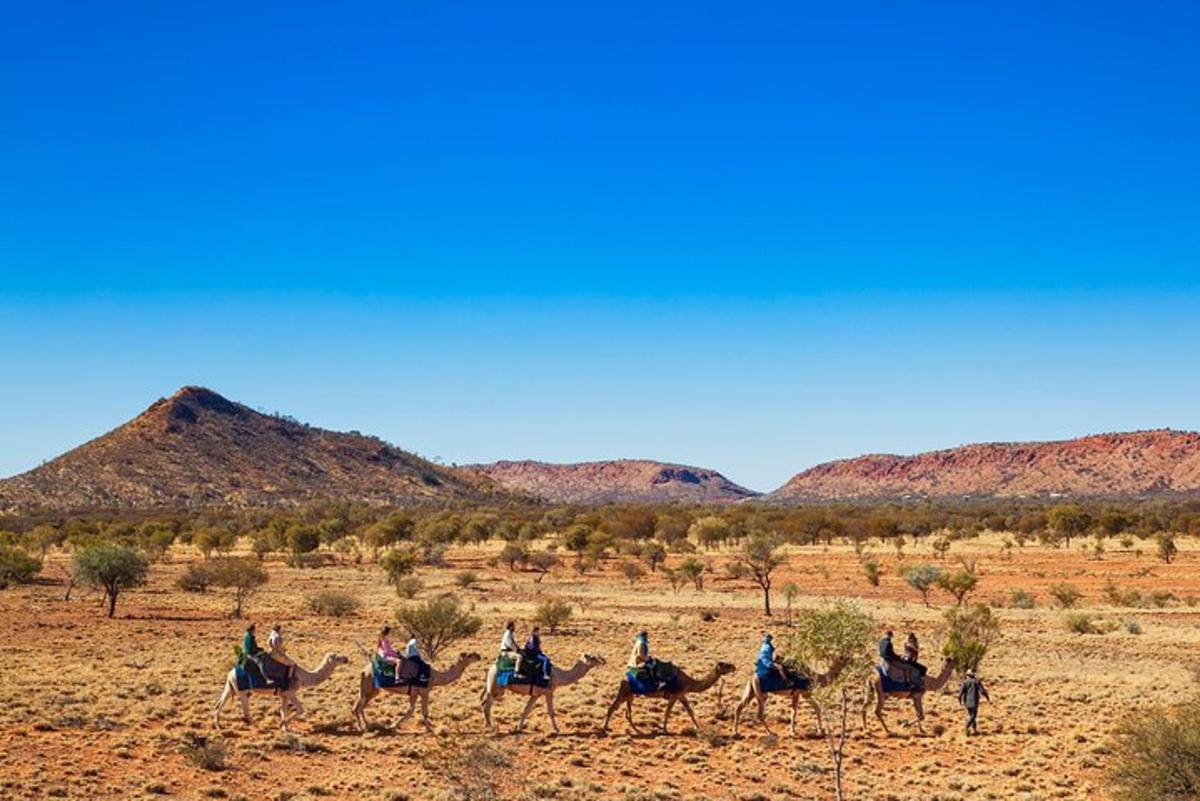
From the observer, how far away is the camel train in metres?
19.4

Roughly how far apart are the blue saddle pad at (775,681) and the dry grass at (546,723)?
0.94 meters

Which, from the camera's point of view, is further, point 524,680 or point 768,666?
point 768,666

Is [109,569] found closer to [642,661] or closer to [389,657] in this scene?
[389,657]

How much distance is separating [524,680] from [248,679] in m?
4.82

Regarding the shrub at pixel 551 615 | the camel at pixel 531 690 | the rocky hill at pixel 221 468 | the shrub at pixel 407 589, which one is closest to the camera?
the camel at pixel 531 690

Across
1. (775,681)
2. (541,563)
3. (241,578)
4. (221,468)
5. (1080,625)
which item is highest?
(221,468)

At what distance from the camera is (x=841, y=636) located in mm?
15586

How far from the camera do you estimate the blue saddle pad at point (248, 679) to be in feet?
63.3

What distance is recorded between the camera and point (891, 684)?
20.8 metres

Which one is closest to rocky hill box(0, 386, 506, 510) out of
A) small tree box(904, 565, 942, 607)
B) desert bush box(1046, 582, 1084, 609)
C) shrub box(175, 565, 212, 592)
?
shrub box(175, 565, 212, 592)

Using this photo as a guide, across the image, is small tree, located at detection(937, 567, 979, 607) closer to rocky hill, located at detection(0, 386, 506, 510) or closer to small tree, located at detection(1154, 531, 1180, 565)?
small tree, located at detection(1154, 531, 1180, 565)

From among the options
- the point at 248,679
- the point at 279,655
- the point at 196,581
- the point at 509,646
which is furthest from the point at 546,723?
the point at 196,581

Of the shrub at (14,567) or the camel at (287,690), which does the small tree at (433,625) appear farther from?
the shrub at (14,567)

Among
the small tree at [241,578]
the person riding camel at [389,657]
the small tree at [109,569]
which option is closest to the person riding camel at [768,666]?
the person riding camel at [389,657]
